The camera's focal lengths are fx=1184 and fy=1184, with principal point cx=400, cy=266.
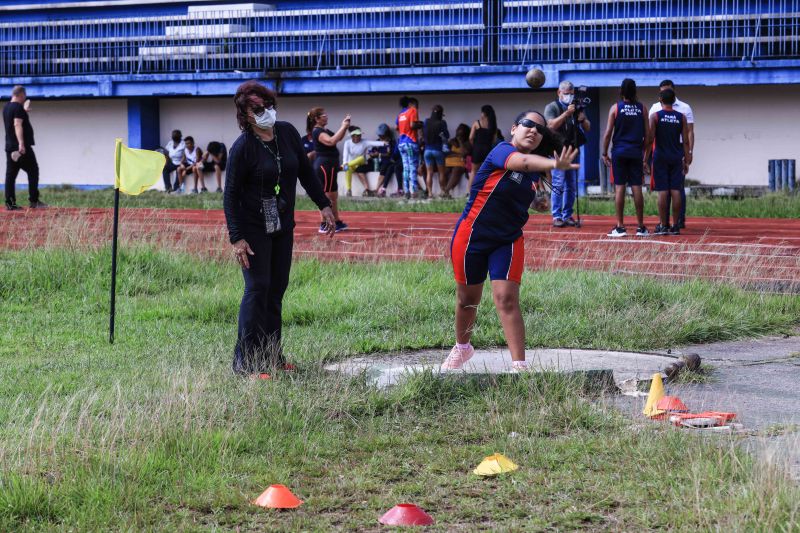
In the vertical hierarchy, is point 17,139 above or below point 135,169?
above

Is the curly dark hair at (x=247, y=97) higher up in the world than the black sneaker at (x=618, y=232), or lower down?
higher up

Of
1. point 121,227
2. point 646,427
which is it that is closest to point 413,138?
point 121,227

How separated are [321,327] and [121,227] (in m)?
6.79

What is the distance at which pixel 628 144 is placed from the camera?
46.4 feet

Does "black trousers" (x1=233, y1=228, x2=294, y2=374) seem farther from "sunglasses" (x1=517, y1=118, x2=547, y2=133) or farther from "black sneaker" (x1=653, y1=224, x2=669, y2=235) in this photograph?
"black sneaker" (x1=653, y1=224, x2=669, y2=235)

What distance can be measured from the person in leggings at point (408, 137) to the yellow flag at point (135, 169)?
15.1 metres

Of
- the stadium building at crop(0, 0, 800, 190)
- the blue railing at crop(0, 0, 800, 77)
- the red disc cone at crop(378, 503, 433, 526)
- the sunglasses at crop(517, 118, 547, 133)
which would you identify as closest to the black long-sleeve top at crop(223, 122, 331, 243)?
the sunglasses at crop(517, 118, 547, 133)

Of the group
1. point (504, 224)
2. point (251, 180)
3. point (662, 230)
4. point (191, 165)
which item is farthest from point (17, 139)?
point (504, 224)

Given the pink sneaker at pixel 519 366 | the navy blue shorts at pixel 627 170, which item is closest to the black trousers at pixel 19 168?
the navy blue shorts at pixel 627 170

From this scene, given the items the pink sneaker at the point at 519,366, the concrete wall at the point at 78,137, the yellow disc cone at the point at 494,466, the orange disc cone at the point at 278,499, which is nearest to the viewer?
the orange disc cone at the point at 278,499

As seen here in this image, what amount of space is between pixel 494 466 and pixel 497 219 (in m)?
2.23

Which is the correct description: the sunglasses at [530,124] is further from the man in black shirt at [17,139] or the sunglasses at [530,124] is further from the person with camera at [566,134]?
the man in black shirt at [17,139]

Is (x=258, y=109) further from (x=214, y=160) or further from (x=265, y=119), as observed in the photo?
(x=214, y=160)

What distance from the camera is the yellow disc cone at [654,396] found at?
615 centimetres
